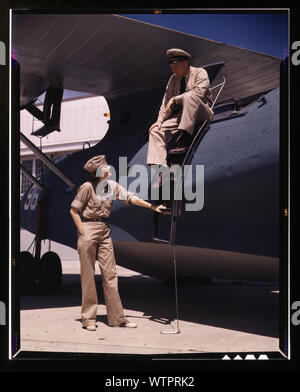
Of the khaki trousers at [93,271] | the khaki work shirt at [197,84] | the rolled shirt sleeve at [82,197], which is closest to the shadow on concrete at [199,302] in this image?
the khaki trousers at [93,271]

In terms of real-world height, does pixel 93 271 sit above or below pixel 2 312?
above

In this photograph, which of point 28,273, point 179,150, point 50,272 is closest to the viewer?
point 179,150

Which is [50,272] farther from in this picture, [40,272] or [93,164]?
[93,164]

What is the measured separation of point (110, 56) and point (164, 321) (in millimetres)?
3813

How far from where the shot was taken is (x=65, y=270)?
14.5 meters

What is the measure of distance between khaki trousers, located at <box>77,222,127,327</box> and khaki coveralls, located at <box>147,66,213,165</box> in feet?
3.52

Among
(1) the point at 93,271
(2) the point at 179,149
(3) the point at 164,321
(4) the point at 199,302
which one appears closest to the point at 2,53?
(2) the point at 179,149

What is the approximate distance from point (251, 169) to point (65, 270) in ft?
31.6

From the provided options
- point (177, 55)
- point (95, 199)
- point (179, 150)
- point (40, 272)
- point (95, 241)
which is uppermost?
point (177, 55)

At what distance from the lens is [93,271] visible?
621cm
